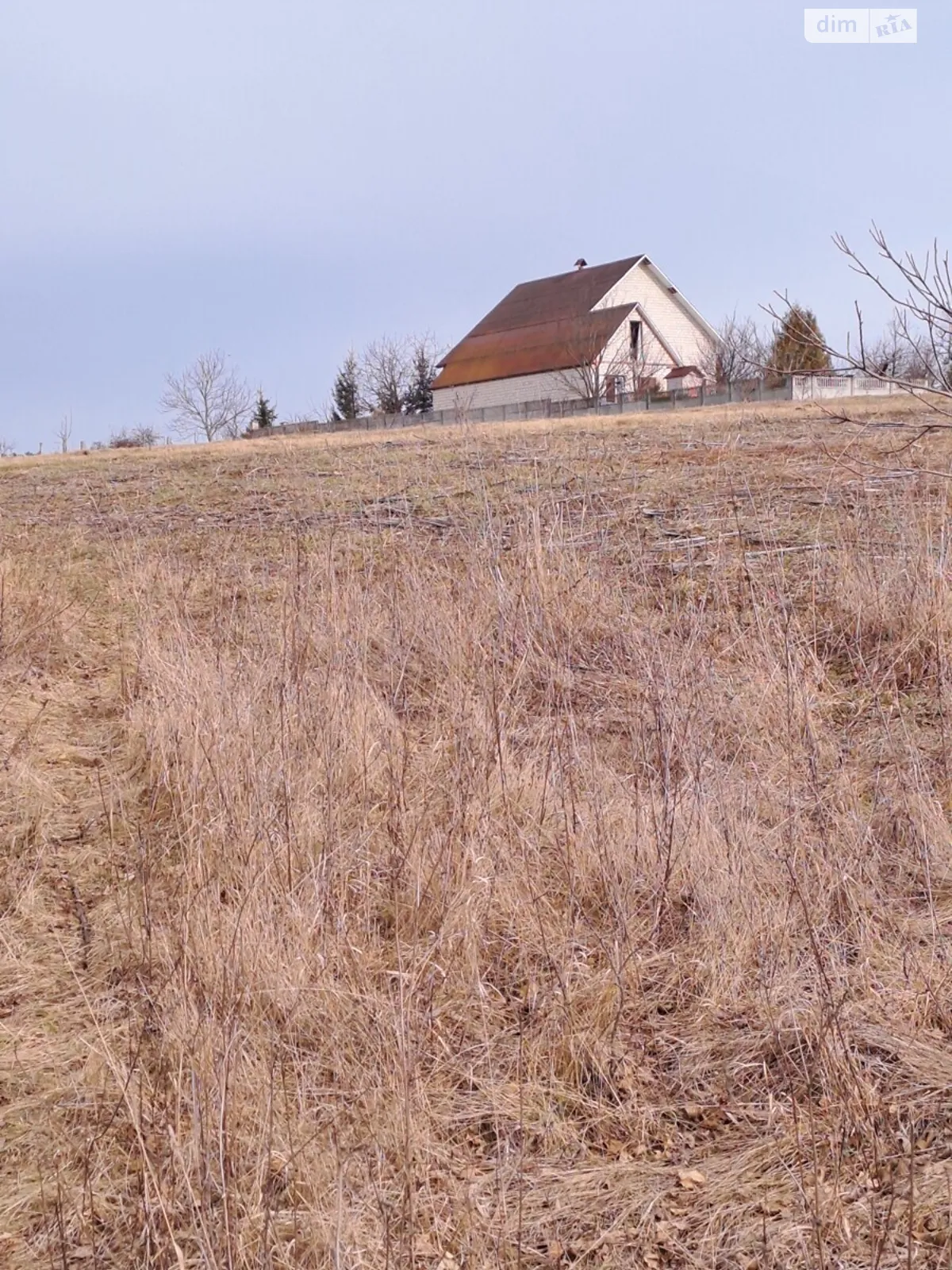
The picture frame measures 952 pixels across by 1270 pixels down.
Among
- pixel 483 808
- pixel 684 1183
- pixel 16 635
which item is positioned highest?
pixel 16 635

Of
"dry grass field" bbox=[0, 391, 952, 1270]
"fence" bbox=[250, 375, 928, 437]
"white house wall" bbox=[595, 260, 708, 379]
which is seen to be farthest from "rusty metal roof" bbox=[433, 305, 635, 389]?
"dry grass field" bbox=[0, 391, 952, 1270]

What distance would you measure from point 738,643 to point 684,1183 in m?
2.57

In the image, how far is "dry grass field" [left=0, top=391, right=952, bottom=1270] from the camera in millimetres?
1714

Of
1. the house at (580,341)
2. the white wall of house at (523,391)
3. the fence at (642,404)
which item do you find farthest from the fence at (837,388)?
the white wall of house at (523,391)

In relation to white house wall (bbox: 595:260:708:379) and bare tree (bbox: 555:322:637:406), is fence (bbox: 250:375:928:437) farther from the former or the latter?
white house wall (bbox: 595:260:708:379)

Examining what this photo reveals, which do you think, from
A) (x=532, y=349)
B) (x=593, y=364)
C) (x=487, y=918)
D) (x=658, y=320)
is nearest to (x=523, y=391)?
(x=532, y=349)

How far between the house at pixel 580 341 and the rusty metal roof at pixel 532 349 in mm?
44

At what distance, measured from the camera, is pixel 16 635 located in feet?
15.0

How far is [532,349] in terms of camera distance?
39.1 meters

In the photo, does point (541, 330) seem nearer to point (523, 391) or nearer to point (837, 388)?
point (523, 391)

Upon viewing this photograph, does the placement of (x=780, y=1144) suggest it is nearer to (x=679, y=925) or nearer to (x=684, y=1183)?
(x=684, y=1183)

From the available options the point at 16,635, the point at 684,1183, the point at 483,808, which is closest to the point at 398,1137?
the point at 684,1183

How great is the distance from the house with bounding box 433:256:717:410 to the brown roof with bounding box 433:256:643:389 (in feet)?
0.14

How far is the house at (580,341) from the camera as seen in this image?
1409 inches
